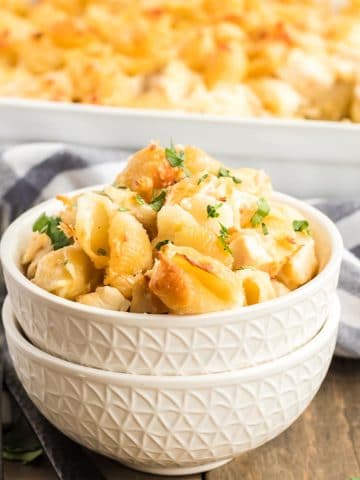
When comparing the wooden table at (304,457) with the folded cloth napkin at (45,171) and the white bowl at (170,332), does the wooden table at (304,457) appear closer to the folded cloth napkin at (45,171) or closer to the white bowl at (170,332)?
the white bowl at (170,332)

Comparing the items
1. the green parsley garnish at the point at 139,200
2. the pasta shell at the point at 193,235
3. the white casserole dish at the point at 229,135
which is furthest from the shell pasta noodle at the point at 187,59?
the pasta shell at the point at 193,235

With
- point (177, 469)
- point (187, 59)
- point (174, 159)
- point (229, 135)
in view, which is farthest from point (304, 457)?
point (187, 59)

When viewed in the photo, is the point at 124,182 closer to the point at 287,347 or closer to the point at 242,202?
the point at 242,202

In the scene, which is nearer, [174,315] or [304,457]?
[174,315]

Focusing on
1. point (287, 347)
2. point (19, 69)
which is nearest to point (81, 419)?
point (287, 347)

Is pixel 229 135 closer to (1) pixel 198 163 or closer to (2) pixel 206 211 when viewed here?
(1) pixel 198 163

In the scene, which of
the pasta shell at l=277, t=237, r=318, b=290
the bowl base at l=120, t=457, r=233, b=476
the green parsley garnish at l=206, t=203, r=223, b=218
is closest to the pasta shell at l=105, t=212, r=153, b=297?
the green parsley garnish at l=206, t=203, r=223, b=218
